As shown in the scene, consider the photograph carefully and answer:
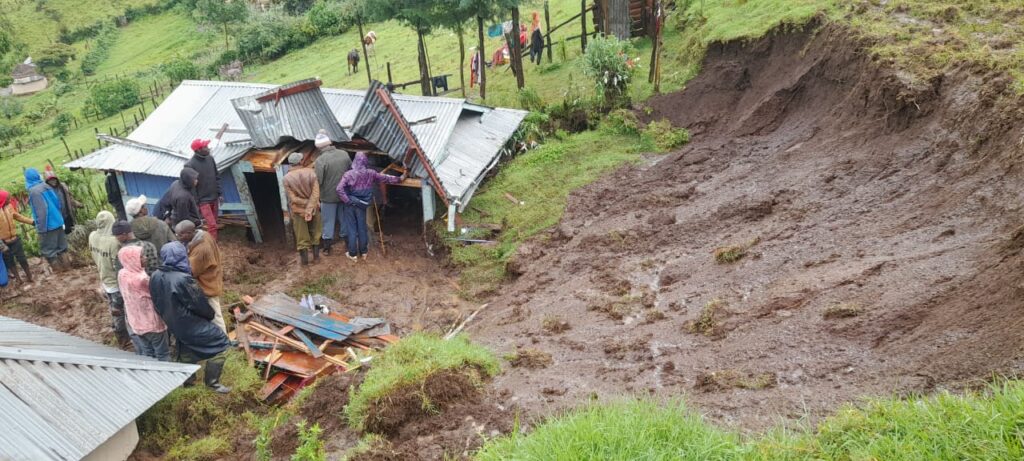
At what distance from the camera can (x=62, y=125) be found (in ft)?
109

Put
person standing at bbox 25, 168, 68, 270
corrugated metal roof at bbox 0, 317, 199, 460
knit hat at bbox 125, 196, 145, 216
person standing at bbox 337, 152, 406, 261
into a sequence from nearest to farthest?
corrugated metal roof at bbox 0, 317, 199, 460, knit hat at bbox 125, 196, 145, 216, person standing at bbox 337, 152, 406, 261, person standing at bbox 25, 168, 68, 270

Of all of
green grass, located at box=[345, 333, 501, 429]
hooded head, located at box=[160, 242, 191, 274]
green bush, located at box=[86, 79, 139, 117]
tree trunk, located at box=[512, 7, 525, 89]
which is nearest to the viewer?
green grass, located at box=[345, 333, 501, 429]

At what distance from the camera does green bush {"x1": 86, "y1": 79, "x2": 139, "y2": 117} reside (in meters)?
32.5

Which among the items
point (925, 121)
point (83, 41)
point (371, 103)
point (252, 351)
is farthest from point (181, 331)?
point (83, 41)

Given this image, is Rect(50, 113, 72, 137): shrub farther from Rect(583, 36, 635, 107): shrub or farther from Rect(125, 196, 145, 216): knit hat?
Rect(125, 196, 145, 216): knit hat

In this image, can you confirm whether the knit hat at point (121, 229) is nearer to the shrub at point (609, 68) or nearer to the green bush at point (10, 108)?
the shrub at point (609, 68)

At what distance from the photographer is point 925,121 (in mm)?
8234

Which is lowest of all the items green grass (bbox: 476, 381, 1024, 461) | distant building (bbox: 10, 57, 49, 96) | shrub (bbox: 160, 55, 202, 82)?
distant building (bbox: 10, 57, 49, 96)

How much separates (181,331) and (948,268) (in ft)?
24.6

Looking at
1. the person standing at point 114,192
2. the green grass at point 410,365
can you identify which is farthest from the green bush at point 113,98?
the green grass at point 410,365

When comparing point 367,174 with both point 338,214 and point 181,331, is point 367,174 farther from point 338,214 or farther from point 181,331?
point 181,331

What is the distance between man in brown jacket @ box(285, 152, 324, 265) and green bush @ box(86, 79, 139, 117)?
90.9 ft

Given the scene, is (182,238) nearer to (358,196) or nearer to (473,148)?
(358,196)

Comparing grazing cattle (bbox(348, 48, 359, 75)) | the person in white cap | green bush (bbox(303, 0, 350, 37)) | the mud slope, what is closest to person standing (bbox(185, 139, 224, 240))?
the person in white cap
